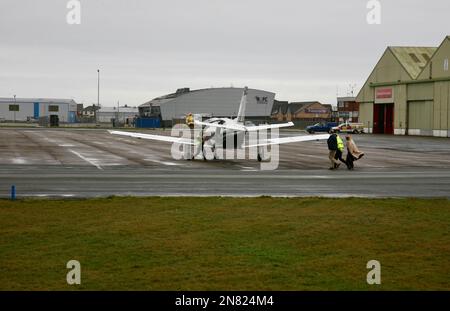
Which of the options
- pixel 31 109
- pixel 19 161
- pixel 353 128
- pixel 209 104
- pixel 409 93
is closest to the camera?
pixel 19 161

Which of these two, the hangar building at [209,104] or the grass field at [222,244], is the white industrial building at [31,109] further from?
the grass field at [222,244]

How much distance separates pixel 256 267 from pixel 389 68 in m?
85.3

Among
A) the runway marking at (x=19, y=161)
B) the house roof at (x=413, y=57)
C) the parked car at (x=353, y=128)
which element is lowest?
the runway marking at (x=19, y=161)

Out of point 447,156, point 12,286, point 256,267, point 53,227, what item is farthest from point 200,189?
point 447,156

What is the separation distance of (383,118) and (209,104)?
1202 inches

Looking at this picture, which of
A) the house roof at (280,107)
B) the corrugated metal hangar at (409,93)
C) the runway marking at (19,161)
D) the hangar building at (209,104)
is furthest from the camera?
the house roof at (280,107)

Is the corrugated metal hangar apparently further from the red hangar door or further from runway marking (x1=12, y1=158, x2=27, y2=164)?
runway marking (x1=12, y1=158, x2=27, y2=164)

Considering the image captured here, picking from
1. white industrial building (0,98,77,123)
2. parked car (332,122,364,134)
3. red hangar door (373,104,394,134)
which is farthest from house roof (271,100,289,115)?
red hangar door (373,104,394,134)

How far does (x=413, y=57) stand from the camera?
90.9 m

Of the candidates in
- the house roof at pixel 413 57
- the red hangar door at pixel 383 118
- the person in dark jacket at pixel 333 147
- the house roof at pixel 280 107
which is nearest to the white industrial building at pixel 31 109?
the house roof at pixel 280 107

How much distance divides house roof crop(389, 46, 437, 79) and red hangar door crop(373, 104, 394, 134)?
620cm

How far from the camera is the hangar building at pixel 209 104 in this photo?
347 feet

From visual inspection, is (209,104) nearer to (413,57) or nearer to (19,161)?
(413,57)

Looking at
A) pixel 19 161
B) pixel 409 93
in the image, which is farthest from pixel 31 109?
pixel 19 161
